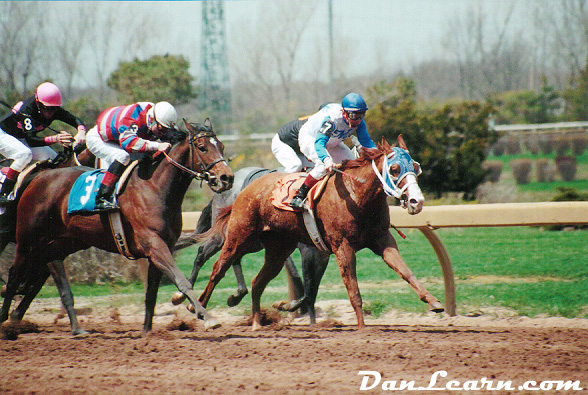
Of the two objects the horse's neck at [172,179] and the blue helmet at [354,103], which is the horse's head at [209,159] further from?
the blue helmet at [354,103]

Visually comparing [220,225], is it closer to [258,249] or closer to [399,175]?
[258,249]

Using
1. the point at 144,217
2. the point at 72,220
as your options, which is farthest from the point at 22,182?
the point at 144,217

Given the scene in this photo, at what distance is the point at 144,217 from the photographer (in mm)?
6156

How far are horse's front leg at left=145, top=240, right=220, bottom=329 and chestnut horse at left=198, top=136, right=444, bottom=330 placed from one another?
29.5 inches

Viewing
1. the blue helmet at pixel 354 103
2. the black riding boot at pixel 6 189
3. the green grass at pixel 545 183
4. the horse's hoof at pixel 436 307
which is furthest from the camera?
the green grass at pixel 545 183

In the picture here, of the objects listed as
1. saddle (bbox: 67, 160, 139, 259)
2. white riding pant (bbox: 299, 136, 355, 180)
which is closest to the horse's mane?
white riding pant (bbox: 299, 136, 355, 180)

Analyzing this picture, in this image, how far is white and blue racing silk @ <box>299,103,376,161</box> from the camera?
6184 mm

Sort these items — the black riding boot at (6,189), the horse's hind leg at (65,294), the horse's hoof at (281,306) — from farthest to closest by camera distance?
1. the horse's hoof at (281,306)
2. the black riding boot at (6,189)
3. the horse's hind leg at (65,294)

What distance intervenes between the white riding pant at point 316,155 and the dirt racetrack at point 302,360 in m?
1.43

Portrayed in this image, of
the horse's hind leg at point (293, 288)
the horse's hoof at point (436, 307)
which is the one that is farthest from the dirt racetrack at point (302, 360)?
the horse's hind leg at point (293, 288)

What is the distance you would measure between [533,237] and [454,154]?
3917 millimetres

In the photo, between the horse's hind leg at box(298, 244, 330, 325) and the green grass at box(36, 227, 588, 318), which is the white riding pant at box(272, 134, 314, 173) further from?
the green grass at box(36, 227, 588, 318)

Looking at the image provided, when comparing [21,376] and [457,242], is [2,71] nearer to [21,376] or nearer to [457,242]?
[457,242]

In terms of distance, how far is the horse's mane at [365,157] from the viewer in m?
5.82
